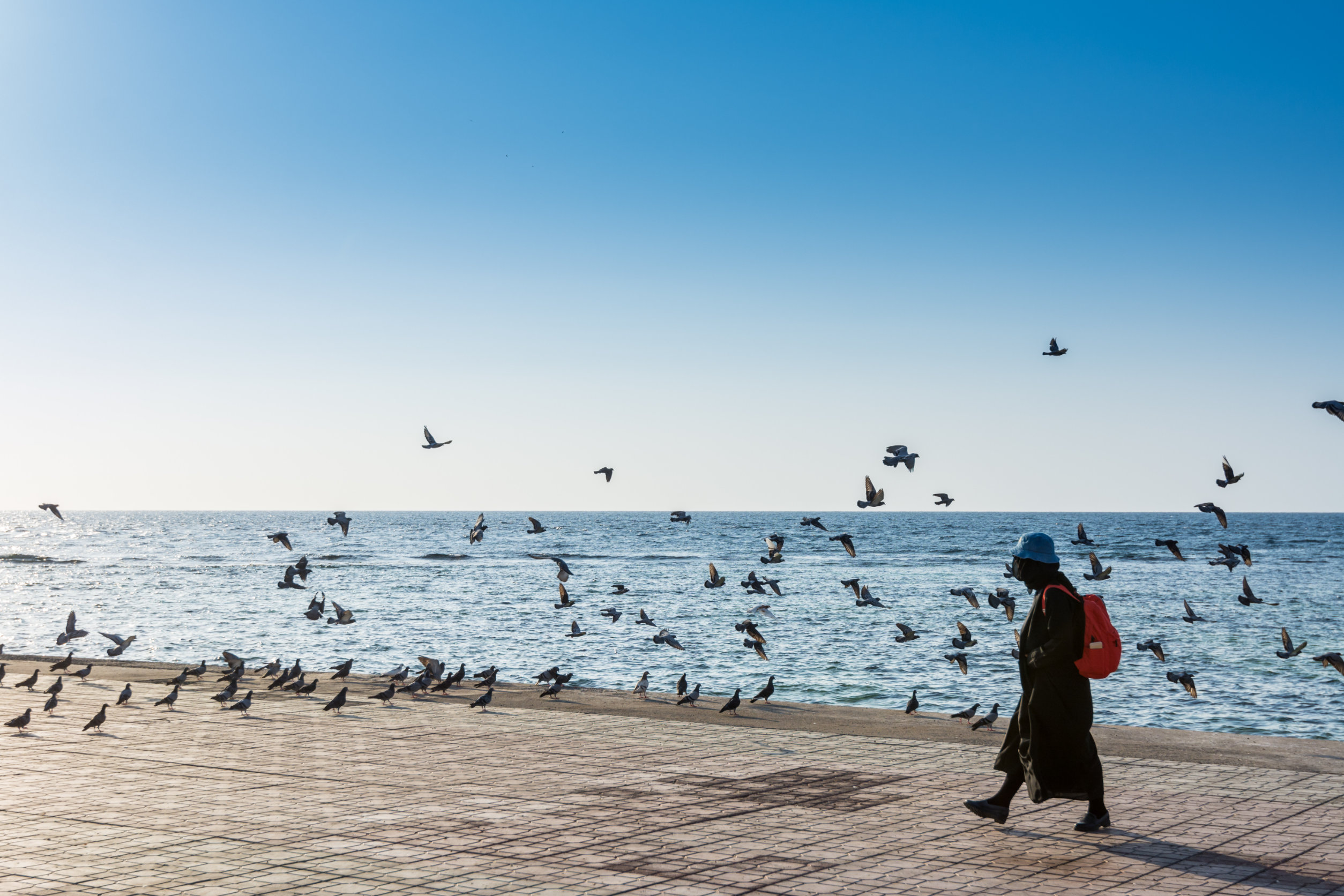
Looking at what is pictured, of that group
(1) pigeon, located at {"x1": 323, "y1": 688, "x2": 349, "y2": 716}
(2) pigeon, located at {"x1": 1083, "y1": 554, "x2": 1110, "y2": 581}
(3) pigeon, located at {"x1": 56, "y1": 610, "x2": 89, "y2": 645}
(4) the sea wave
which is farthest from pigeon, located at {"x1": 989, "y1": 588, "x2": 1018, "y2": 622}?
(4) the sea wave

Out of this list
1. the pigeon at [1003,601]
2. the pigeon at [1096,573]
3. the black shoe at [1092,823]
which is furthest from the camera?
the pigeon at [1003,601]

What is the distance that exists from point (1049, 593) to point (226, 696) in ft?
34.9

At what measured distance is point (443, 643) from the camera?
3216 cm

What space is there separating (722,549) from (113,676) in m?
84.3

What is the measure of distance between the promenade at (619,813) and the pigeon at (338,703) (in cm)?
83

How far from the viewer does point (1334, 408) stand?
39.1ft

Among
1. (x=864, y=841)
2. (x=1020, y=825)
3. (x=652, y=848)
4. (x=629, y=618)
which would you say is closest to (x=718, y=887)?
(x=652, y=848)

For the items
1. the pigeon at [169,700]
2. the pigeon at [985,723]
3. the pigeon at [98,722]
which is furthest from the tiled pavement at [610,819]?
the pigeon at [169,700]

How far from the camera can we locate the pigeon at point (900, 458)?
15.0 metres

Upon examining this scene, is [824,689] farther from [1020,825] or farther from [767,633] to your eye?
[1020,825]

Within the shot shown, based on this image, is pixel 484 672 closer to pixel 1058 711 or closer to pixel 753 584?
pixel 753 584

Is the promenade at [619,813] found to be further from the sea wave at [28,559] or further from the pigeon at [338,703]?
the sea wave at [28,559]

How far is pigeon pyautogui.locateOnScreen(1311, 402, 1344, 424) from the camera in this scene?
1191 cm

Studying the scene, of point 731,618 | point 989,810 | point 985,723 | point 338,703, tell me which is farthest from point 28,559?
point 989,810
